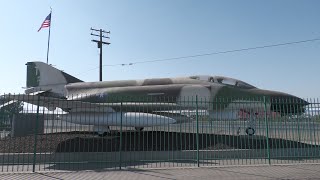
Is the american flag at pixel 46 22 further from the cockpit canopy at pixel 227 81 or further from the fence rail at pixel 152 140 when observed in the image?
the cockpit canopy at pixel 227 81

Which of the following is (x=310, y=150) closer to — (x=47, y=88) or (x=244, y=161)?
(x=244, y=161)

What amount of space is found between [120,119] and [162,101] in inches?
103

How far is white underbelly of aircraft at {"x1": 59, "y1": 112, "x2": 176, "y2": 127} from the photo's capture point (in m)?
14.2

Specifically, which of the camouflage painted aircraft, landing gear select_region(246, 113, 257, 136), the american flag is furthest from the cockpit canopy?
the american flag

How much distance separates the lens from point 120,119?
45.1 ft

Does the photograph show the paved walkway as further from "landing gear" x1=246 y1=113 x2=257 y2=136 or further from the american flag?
the american flag

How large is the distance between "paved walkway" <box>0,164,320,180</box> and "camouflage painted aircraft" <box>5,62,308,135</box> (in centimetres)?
332

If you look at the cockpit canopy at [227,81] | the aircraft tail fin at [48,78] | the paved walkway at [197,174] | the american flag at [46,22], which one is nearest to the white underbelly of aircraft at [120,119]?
the cockpit canopy at [227,81]

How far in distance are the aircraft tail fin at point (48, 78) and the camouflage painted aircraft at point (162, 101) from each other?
2814 millimetres

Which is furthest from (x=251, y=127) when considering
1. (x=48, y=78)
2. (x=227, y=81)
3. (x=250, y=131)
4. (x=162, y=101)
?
(x=48, y=78)

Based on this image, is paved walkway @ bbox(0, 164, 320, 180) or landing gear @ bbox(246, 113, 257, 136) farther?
landing gear @ bbox(246, 113, 257, 136)

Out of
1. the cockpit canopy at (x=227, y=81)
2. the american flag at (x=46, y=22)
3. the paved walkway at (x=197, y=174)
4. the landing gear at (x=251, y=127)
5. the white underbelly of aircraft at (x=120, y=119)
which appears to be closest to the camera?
the paved walkway at (x=197, y=174)

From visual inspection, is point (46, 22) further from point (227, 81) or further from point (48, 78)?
point (227, 81)

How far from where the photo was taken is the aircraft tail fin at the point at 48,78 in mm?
21109
